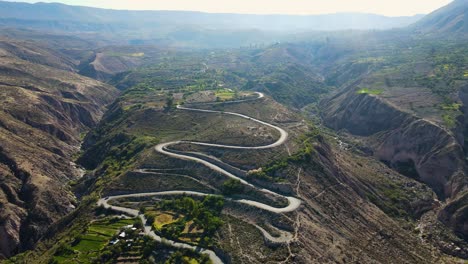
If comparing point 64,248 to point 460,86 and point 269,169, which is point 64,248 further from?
point 460,86

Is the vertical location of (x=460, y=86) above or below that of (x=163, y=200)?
above

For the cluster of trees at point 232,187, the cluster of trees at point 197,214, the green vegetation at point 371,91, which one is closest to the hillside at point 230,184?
the cluster of trees at point 232,187

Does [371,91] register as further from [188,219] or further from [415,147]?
[188,219]

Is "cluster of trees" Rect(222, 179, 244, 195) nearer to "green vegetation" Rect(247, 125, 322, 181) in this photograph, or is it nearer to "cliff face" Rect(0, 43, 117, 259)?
"green vegetation" Rect(247, 125, 322, 181)

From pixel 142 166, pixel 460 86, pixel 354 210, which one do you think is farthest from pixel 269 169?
pixel 460 86

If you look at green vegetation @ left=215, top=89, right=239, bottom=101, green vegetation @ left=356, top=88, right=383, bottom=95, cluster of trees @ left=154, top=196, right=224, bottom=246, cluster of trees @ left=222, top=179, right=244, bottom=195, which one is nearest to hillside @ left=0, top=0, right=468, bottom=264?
cluster of trees @ left=222, top=179, right=244, bottom=195

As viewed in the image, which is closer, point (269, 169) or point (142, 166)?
point (269, 169)

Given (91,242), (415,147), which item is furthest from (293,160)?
(415,147)
